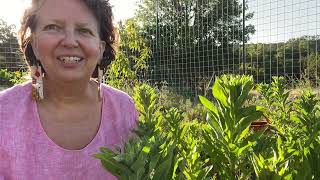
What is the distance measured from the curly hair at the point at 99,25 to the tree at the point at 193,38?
603 centimetres

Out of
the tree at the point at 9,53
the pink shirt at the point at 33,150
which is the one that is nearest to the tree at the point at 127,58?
the tree at the point at 9,53

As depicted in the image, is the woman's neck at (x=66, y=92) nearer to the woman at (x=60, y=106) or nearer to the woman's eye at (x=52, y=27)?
the woman at (x=60, y=106)

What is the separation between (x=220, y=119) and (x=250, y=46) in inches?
271

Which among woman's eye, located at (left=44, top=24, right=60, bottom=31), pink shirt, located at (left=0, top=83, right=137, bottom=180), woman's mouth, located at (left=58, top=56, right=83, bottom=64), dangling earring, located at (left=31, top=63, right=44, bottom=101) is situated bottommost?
pink shirt, located at (left=0, top=83, right=137, bottom=180)

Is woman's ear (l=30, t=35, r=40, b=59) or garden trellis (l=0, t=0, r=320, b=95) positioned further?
garden trellis (l=0, t=0, r=320, b=95)

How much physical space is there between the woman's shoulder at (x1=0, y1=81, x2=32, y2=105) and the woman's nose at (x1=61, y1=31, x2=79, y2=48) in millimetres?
342

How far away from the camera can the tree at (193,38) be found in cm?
846

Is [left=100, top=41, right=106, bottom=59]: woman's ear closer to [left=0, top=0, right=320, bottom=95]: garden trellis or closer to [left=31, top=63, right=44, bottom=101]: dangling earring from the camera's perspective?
[left=31, top=63, right=44, bottom=101]: dangling earring

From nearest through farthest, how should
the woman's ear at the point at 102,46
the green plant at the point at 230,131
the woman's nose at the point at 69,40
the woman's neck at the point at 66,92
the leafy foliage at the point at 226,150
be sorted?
the leafy foliage at the point at 226,150, the green plant at the point at 230,131, the woman's nose at the point at 69,40, the woman's neck at the point at 66,92, the woman's ear at the point at 102,46

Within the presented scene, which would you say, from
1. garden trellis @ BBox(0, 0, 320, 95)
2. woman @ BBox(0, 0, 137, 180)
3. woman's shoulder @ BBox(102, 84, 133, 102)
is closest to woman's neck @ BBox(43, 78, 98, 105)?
woman @ BBox(0, 0, 137, 180)

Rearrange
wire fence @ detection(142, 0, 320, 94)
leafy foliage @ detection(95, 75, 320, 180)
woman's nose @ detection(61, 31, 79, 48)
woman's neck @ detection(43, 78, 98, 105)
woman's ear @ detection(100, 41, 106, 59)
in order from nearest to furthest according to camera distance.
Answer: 1. leafy foliage @ detection(95, 75, 320, 180)
2. woman's nose @ detection(61, 31, 79, 48)
3. woman's neck @ detection(43, 78, 98, 105)
4. woman's ear @ detection(100, 41, 106, 59)
5. wire fence @ detection(142, 0, 320, 94)

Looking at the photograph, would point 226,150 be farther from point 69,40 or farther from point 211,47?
point 211,47

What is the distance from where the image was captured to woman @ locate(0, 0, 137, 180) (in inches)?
70.7

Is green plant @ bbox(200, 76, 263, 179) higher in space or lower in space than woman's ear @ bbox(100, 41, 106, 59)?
lower
